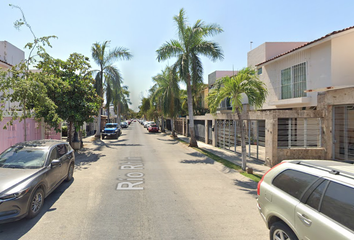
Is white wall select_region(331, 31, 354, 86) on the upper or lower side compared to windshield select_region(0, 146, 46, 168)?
upper

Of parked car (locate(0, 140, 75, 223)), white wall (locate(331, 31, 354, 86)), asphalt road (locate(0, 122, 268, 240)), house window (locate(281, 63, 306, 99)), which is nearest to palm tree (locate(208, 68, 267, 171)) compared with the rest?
asphalt road (locate(0, 122, 268, 240))

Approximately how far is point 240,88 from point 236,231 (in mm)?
6323

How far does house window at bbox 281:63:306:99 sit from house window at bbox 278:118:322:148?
3.16m

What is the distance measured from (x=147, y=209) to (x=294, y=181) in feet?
11.7

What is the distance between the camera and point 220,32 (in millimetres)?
16609

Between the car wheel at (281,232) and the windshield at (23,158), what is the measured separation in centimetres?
560

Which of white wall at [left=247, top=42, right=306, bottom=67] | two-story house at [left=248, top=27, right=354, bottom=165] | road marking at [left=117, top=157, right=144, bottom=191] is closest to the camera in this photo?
road marking at [left=117, top=157, right=144, bottom=191]

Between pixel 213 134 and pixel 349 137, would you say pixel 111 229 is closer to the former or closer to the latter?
pixel 349 137

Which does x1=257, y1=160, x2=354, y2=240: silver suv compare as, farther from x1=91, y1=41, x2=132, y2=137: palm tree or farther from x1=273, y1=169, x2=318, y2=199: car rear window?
x1=91, y1=41, x2=132, y2=137: palm tree

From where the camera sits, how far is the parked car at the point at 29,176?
15.0 feet

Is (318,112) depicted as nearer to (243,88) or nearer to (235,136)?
(243,88)

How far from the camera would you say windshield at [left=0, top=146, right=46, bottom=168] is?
6047 millimetres

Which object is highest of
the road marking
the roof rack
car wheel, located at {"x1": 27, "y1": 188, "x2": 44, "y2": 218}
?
the roof rack

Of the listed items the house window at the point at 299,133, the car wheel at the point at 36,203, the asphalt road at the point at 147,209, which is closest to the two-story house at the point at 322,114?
the house window at the point at 299,133
